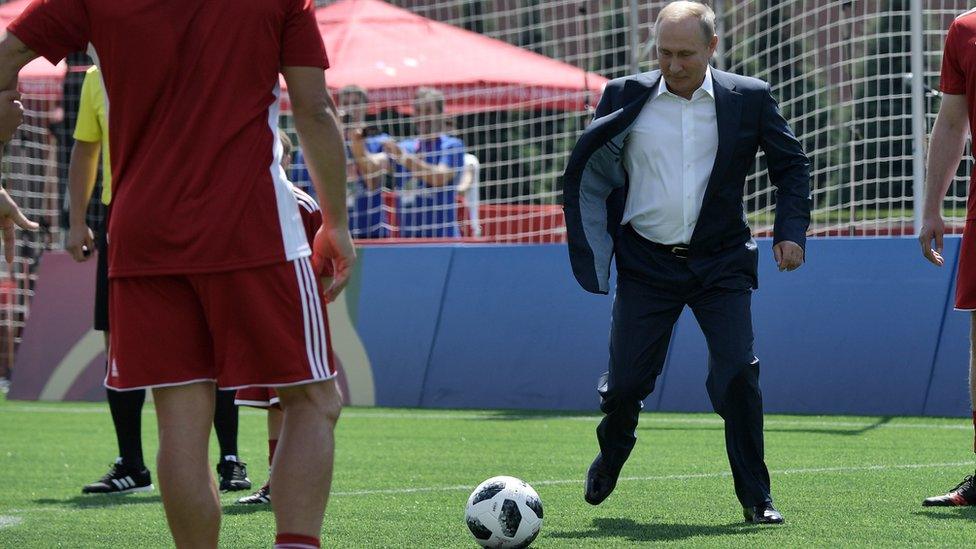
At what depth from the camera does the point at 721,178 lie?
5.70 meters

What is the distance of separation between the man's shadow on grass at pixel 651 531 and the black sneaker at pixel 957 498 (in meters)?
0.88

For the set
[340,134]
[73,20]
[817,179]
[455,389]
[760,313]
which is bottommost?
[455,389]

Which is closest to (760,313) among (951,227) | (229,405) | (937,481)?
(951,227)

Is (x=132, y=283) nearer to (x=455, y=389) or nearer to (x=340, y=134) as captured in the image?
(x=340, y=134)

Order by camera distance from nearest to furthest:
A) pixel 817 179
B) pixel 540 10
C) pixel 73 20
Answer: pixel 73 20, pixel 817 179, pixel 540 10

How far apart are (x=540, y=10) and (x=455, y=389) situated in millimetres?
4984

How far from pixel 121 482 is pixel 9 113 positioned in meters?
3.46

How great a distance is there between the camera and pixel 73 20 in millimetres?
3883

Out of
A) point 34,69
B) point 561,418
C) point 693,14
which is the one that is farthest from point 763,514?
point 34,69

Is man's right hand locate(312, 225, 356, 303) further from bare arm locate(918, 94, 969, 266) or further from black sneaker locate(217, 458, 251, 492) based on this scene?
black sneaker locate(217, 458, 251, 492)

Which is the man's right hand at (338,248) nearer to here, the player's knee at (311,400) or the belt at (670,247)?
the player's knee at (311,400)

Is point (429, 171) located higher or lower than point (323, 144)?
lower

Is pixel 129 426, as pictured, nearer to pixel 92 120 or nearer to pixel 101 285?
pixel 101 285

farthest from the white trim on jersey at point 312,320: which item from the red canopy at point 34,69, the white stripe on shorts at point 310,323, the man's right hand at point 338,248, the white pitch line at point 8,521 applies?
the red canopy at point 34,69
